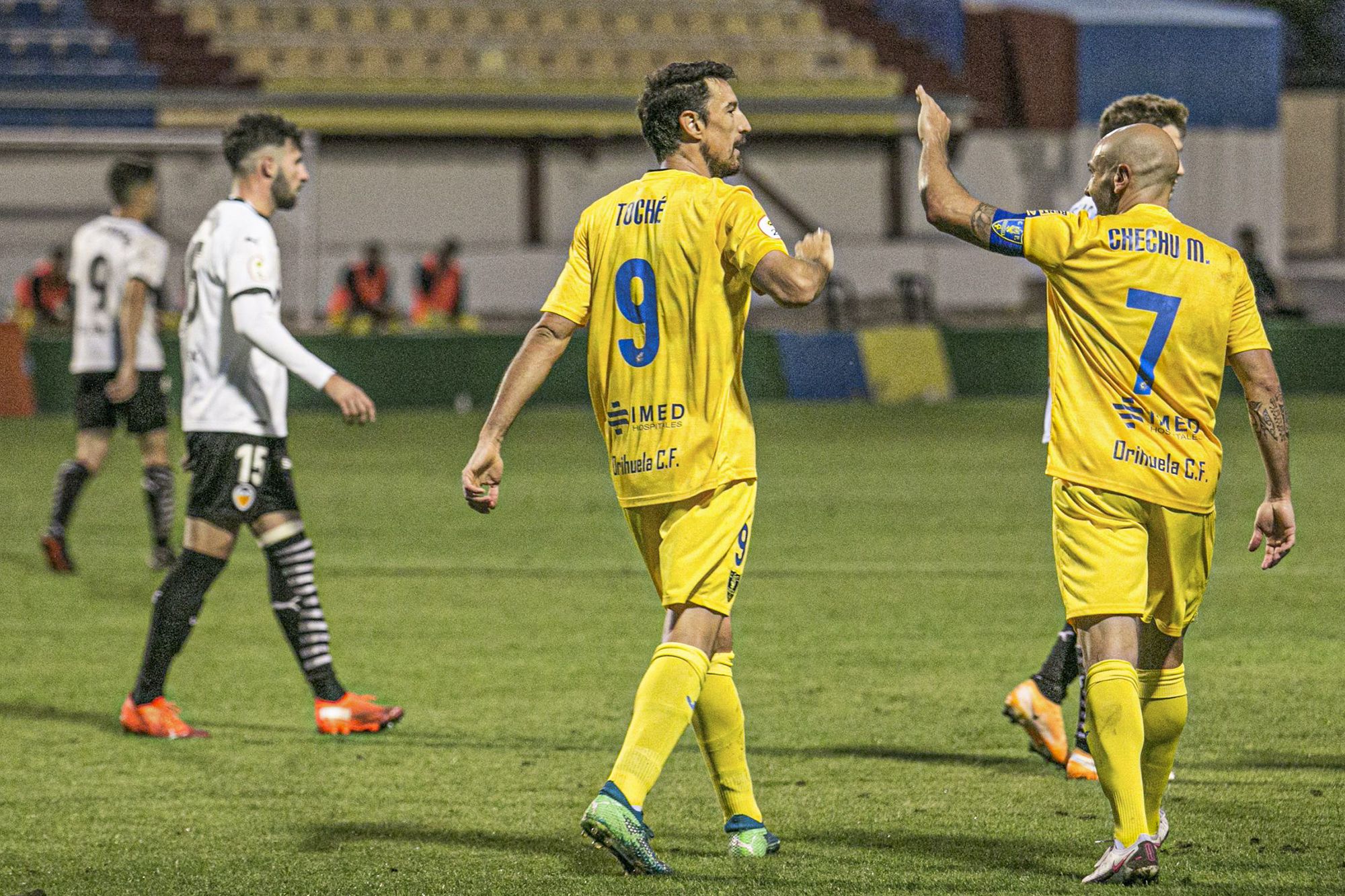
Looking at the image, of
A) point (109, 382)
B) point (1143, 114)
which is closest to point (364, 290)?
point (109, 382)

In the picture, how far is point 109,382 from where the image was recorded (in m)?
10.5

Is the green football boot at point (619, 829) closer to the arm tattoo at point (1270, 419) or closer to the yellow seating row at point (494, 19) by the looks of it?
the arm tattoo at point (1270, 419)

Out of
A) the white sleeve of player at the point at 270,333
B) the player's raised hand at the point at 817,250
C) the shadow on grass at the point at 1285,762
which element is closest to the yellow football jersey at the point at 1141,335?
the player's raised hand at the point at 817,250

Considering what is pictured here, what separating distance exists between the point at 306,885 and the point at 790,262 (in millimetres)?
1812

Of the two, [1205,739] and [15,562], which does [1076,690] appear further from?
[15,562]

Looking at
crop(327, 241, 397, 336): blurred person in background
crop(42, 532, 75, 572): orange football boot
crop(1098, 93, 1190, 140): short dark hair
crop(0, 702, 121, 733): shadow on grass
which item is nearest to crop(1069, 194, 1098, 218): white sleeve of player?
crop(1098, 93, 1190, 140): short dark hair

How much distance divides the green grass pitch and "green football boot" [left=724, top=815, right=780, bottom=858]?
6cm

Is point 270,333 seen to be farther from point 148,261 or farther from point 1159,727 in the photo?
point 148,261

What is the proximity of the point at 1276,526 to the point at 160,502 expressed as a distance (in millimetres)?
6958

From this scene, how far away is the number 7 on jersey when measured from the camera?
437 centimetres

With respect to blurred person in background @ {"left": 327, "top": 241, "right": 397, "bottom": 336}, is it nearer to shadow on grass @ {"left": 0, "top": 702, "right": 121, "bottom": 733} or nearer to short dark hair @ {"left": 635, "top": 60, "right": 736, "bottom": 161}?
shadow on grass @ {"left": 0, "top": 702, "right": 121, "bottom": 733}

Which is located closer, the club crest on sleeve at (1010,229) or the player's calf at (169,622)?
the club crest on sleeve at (1010,229)

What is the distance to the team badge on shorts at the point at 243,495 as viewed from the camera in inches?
248

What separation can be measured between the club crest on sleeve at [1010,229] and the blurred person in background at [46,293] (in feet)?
63.1
